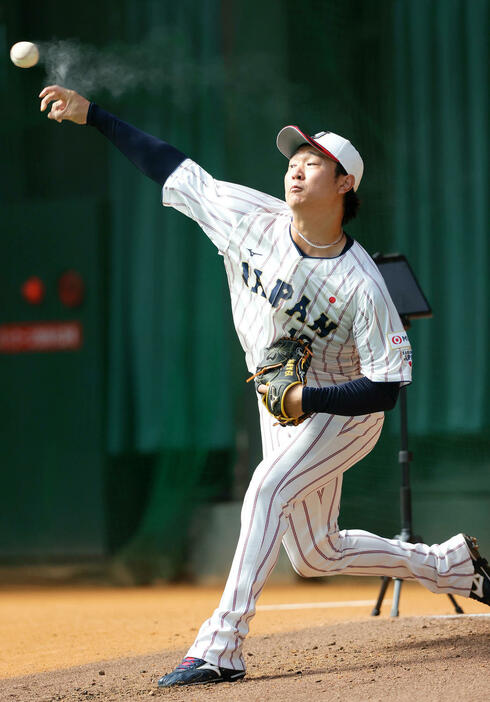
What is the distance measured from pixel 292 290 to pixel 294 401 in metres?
0.41

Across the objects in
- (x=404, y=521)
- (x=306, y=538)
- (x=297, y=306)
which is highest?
(x=297, y=306)

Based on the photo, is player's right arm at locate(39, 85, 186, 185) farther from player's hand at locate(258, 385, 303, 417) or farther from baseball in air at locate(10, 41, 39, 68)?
player's hand at locate(258, 385, 303, 417)

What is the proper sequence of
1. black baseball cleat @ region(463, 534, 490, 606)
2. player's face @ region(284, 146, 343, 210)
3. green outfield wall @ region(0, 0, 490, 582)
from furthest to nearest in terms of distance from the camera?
green outfield wall @ region(0, 0, 490, 582) → black baseball cleat @ region(463, 534, 490, 606) → player's face @ region(284, 146, 343, 210)

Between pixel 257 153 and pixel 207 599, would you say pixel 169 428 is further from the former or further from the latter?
pixel 257 153

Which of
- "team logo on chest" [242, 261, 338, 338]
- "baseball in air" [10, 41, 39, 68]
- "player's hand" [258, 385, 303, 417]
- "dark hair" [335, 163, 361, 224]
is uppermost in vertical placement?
"baseball in air" [10, 41, 39, 68]

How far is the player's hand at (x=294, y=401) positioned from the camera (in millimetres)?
3514

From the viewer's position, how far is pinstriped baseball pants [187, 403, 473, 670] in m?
3.53

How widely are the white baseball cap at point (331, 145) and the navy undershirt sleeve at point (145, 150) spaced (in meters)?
0.43

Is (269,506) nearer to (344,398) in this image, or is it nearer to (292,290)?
(344,398)

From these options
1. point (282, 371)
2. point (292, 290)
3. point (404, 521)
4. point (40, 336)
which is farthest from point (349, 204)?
point (40, 336)

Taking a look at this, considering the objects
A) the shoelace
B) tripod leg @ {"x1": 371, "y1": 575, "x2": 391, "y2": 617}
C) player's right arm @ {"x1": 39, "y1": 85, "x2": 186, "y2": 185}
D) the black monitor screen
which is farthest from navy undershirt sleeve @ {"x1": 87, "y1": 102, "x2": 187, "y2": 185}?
tripod leg @ {"x1": 371, "y1": 575, "x2": 391, "y2": 617}

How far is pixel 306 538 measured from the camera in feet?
12.9

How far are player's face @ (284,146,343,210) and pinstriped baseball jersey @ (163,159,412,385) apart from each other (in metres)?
0.17

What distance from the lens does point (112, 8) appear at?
26.5 feet
